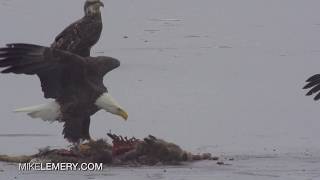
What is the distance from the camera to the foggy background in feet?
35.0

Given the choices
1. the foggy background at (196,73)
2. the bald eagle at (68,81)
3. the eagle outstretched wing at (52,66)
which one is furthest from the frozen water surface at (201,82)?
the eagle outstretched wing at (52,66)

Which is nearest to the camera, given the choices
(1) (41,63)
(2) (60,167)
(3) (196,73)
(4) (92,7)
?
(2) (60,167)

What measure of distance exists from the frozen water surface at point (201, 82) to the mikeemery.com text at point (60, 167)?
0.10 m

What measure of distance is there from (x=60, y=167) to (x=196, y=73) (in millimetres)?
4139

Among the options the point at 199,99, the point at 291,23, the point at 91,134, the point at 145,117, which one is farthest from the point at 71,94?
the point at 291,23

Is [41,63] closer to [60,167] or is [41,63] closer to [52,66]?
[52,66]

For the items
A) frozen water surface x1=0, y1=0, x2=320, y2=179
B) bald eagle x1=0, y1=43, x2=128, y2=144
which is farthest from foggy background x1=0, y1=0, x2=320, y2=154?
bald eagle x1=0, y1=43, x2=128, y2=144

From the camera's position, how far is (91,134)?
1053 centimetres

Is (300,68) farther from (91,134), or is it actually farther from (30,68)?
(30,68)

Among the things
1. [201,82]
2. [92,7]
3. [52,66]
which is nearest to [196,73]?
[201,82]

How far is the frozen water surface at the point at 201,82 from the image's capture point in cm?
999

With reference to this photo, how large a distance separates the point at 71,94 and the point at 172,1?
357 inches

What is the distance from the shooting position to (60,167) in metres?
9.27

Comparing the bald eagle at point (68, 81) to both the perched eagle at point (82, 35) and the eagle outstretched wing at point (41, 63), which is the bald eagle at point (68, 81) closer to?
the eagle outstretched wing at point (41, 63)
